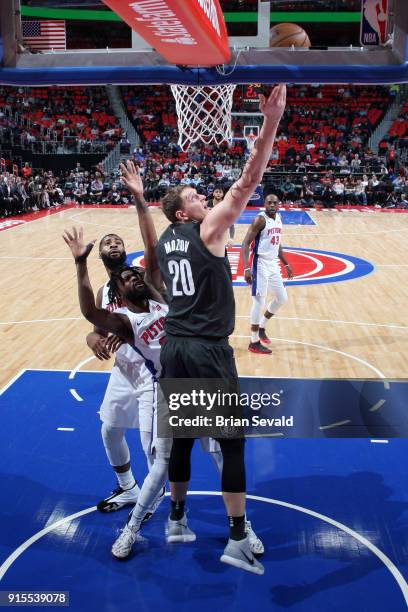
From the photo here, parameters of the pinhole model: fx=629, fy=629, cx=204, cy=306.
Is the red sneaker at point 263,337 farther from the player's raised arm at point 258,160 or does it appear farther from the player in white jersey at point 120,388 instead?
the player's raised arm at point 258,160

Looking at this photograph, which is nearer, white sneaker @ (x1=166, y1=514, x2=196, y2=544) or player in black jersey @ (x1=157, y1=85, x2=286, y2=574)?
player in black jersey @ (x1=157, y1=85, x2=286, y2=574)

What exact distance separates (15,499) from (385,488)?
256 centimetres

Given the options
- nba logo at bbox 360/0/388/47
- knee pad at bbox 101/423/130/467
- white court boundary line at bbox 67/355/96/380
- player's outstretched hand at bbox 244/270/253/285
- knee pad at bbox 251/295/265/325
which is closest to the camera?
knee pad at bbox 101/423/130/467

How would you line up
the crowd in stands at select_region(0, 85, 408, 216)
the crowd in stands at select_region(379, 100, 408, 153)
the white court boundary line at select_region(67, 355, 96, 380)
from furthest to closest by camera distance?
the crowd in stands at select_region(379, 100, 408, 153), the crowd in stands at select_region(0, 85, 408, 216), the white court boundary line at select_region(67, 355, 96, 380)

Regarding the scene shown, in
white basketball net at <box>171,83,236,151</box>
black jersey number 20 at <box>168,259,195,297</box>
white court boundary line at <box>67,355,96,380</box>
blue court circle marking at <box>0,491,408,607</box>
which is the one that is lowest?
blue court circle marking at <box>0,491,408,607</box>

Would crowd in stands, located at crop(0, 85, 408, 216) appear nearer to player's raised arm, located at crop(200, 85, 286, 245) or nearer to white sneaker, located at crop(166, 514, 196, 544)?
white sneaker, located at crop(166, 514, 196, 544)

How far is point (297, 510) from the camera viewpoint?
416 centimetres

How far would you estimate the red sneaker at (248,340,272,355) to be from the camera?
736 centimetres

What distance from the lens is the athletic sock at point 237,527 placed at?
11.2 ft

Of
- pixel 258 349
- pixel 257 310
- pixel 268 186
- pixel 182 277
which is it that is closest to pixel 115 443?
pixel 182 277

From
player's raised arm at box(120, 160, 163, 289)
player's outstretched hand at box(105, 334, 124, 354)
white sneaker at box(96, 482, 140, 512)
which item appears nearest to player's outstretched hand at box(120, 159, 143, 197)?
player's raised arm at box(120, 160, 163, 289)

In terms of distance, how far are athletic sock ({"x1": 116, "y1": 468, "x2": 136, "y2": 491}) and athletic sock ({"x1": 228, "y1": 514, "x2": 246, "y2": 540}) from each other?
95 centimetres

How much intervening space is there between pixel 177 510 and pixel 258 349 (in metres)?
3.79

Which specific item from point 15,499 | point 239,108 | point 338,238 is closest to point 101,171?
point 239,108
